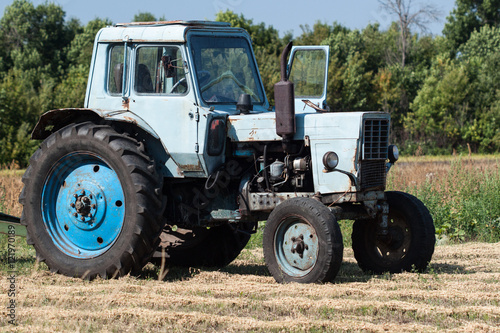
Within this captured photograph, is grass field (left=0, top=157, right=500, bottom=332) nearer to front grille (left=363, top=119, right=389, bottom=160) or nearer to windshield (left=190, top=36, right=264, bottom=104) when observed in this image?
front grille (left=363, top=119, right=389, bottom=160)

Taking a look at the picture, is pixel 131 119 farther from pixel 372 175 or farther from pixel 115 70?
pixel 372 175

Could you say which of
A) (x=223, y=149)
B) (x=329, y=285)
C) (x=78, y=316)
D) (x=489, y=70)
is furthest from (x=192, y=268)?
(x=489, y=70)

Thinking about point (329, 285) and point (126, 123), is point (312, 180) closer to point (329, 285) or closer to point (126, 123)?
point (329, 285)

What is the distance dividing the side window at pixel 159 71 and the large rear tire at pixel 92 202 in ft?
2.33

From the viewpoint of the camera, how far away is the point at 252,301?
669 centimetres

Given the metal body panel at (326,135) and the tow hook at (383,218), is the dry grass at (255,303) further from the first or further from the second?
the metal body panel at (326,135)

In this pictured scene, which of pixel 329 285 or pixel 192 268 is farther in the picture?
pixel 192 268

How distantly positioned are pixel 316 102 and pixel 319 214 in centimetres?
202

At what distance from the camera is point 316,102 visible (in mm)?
8969

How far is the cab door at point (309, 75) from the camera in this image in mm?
8883

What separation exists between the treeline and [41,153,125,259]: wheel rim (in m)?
26.4

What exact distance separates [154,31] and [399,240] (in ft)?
11.7

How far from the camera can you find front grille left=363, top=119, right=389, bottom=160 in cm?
784

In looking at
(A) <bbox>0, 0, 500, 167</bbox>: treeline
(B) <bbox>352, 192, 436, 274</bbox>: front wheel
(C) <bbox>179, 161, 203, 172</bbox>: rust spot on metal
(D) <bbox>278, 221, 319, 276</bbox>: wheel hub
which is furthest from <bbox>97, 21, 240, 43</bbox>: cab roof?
(A) <bbox>0, 0, 500, 167</bbox>: treeline
